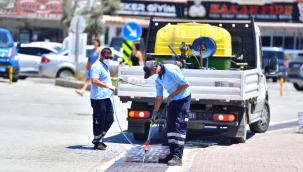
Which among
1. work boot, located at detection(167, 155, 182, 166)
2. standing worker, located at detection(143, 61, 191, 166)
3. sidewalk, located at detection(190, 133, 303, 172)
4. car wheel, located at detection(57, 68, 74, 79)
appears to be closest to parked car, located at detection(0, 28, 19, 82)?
car wheel, located at detection(57, 68, 74, 79)

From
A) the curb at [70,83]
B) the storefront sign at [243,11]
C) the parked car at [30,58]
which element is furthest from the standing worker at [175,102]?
the storefront sign at [243,11]

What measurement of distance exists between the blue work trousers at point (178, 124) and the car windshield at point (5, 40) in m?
13.0

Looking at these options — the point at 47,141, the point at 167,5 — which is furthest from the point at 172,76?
the point at 167,5

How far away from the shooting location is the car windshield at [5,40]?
18859 mm

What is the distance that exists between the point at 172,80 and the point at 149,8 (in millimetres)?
35672

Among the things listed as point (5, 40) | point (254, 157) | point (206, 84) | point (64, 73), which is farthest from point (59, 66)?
point (254, 157)

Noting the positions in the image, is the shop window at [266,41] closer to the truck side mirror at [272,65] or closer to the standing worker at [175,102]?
the truck side mirror at [272,65]

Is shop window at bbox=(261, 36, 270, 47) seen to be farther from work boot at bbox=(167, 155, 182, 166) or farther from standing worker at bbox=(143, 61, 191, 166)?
work boot at bbox=(167, 155, 182, 166)

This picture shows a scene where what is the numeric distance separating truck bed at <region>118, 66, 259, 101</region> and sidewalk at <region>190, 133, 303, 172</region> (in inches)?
34.5

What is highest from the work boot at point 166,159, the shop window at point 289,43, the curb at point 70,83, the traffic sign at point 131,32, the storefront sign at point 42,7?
the storefront sign at point 42,7

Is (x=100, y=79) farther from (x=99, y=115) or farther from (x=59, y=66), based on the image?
(x=59, y=66)

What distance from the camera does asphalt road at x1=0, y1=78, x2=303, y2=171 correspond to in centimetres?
720

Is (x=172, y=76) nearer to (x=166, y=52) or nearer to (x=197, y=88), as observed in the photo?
(x=197, y=88)

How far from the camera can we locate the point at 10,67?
18.7 meters
